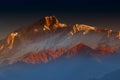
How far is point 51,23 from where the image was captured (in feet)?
22.8

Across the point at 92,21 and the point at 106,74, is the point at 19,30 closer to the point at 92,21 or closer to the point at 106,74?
the point at 92,21

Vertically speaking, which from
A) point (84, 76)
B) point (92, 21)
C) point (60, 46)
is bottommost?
point (84, 76)

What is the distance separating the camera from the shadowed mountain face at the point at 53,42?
6942 mm

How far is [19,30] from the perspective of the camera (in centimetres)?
706

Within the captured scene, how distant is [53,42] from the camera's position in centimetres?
696

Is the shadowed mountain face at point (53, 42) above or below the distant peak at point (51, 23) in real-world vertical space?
below

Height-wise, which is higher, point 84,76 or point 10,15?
point 10,15

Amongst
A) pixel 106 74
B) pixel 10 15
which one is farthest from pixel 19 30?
pixel 106 74

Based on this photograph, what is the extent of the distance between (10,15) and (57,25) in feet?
3.13

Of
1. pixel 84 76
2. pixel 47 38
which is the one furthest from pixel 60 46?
pixel 84 76

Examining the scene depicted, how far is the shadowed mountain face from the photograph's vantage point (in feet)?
22.8

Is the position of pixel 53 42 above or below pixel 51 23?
below

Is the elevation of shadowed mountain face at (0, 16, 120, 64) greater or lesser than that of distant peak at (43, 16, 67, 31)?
lesser

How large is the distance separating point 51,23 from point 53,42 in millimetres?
374
